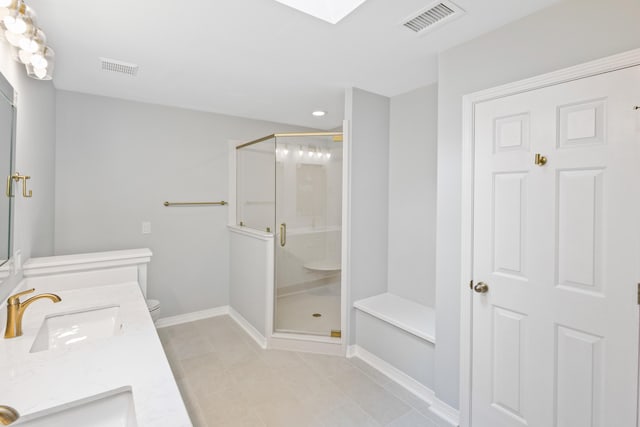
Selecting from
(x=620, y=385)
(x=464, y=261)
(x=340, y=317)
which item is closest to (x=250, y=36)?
(x=464, y=261)

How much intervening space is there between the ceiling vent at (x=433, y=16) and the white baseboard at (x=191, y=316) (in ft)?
10.9

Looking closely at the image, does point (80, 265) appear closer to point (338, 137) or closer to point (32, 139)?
point (32, 139)

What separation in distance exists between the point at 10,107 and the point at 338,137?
2091mm

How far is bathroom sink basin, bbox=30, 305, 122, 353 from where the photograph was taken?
4.87ft

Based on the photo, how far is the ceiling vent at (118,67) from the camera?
2.20m

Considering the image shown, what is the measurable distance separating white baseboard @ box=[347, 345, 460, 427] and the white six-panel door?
189mm

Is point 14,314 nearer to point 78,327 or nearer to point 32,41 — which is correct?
point 78,327

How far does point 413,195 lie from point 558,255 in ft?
4.57

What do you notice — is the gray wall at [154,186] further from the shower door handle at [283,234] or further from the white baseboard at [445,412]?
the white baseboard at [445,412]

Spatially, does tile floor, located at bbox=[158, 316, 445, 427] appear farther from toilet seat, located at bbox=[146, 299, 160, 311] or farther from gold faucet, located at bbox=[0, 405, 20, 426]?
gold faucet, located at bbox=[0, 405, 20, 426]

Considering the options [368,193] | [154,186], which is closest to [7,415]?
[368,193]

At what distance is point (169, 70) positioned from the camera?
2340 mm

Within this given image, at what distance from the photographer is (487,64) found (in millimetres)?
1771

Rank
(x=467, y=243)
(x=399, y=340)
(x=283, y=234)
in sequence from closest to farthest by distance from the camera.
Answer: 1. (x=467, y=243)
2. (x=399, y=340)
3. (x=283, y=234)
